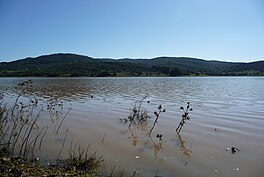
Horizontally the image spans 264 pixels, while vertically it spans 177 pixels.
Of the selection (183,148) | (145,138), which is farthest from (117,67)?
(183,148)

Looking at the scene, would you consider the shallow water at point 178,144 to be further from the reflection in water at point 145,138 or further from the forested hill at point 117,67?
the forested hill at point 117,67

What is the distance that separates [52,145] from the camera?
26.0 ft

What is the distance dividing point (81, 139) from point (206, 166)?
4330 mm

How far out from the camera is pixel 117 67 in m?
131

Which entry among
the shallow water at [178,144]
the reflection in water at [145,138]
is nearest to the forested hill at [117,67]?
the shallow water at [178,144]

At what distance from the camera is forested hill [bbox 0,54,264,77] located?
4504 inches

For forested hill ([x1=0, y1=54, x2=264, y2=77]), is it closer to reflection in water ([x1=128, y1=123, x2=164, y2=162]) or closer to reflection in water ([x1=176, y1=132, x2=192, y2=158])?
reflection in water ([x1=128, y1=123, x2=164, y2=162])

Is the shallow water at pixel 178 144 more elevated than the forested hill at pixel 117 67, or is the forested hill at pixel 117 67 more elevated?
the forested hill at pixel 117 67

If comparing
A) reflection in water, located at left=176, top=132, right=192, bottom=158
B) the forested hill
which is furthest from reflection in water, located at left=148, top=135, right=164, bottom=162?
the forested hill

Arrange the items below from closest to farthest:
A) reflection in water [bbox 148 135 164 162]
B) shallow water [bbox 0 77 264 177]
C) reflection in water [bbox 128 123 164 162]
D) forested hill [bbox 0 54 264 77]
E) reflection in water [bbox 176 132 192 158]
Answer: shallow water [bbox 0 77 264 177] → reflection in water [bbox 148 135 164 162] → reflection in water [bbox 176 132 192 158] → reflection in water [bbox 128 123 164 162] → forested hill [bbox 0 54 264 77]

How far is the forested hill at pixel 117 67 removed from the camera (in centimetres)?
11440

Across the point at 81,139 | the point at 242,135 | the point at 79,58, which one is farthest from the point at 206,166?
the point at 79,58

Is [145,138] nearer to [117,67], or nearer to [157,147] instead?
[157,147]

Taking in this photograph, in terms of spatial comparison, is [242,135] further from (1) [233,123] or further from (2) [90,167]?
(2) [90,167]
